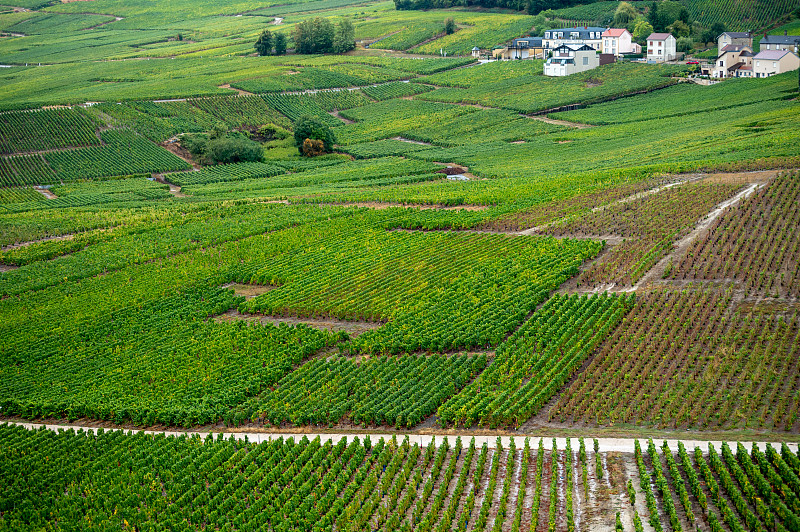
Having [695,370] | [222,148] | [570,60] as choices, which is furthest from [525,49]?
[695,370]

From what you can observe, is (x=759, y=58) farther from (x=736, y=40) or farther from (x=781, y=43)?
(x=736, y=40)

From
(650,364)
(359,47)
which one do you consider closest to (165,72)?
(359,47)

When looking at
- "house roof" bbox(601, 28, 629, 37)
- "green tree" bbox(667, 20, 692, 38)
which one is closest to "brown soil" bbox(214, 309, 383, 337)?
"house roof" bbox(601, 28, 629, 37)

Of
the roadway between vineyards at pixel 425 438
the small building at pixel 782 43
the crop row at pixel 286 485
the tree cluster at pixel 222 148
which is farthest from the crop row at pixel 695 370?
the small building at pixel 782 43

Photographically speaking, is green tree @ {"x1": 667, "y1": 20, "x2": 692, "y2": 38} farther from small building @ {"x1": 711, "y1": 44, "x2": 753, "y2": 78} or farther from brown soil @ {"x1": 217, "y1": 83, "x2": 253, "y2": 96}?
brown soil @ {"x1": 217, "y1": 83, "x2": 253, "y2": 96}

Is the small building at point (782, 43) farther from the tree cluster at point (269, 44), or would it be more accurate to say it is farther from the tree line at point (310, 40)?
the tree cluster at point (269, 44)
